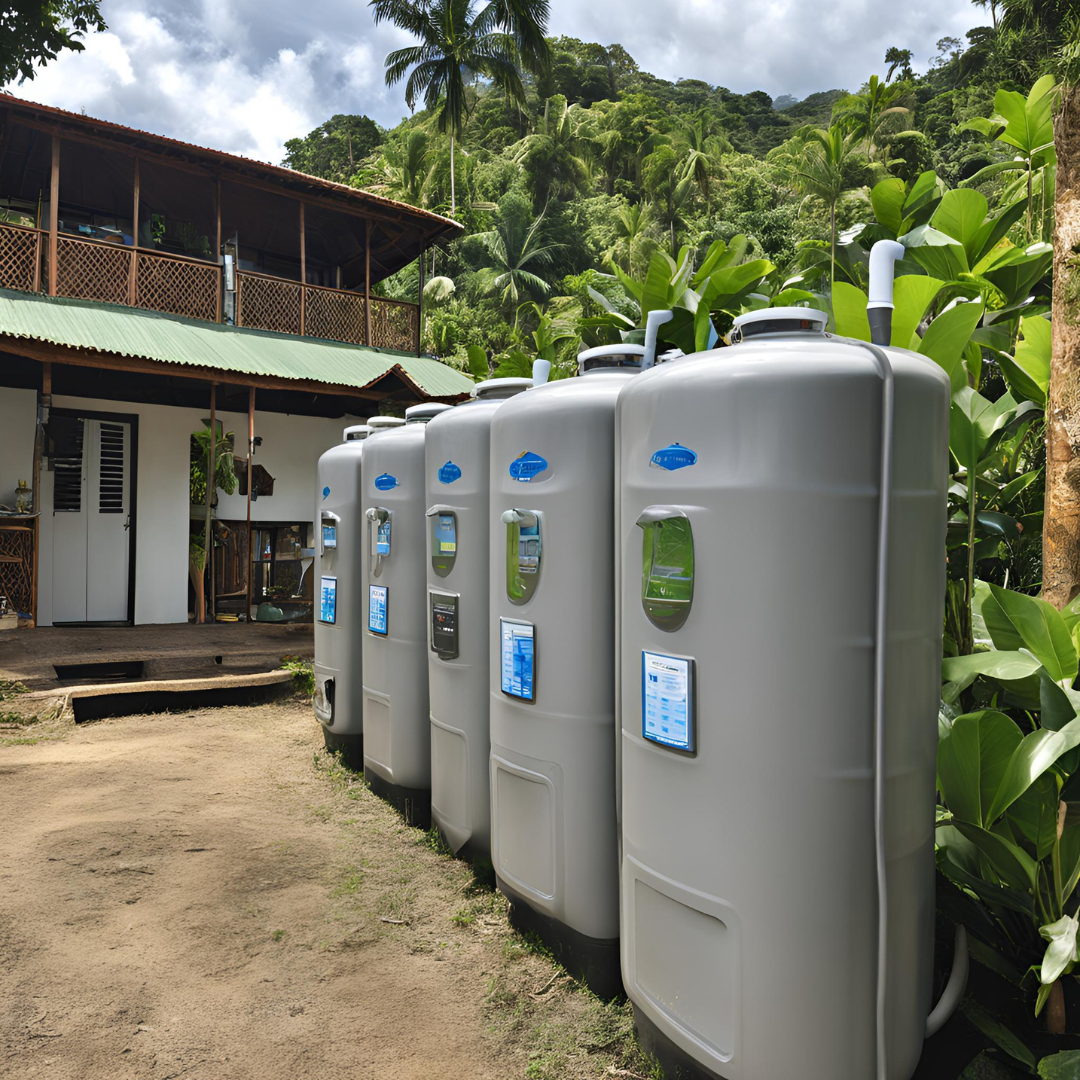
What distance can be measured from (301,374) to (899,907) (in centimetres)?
947

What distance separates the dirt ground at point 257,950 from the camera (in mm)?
2545

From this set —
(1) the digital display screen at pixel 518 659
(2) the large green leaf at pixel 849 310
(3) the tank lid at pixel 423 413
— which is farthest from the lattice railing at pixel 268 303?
(2) the large green leaf at pixel 849 310

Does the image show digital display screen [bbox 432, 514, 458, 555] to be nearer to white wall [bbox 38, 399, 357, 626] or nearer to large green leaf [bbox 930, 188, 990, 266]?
large green leaf [bbox 930, 188, 990, 266]

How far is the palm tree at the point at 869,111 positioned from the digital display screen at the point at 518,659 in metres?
32.6

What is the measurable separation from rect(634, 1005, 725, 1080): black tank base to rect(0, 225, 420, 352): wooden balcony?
1046 centimetres

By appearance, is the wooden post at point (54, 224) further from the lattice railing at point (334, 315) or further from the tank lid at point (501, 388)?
the tank lid at point (501, 388)

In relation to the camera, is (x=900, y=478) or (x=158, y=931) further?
(x=158, y=931)

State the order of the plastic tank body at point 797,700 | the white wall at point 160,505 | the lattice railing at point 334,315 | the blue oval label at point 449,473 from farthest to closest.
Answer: the lattice railing at point 334,315 → the white wall at point 160,505 → the blue oval label at point 449,473 → the plastic tank body at point 797,700

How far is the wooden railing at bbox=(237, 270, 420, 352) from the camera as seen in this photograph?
11.8 m

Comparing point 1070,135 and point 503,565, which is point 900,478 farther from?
point 1070,135

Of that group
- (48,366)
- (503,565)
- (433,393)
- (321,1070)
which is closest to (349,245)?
(433,393)

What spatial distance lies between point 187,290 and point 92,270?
1130 millimetres

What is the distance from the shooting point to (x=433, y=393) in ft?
36.9

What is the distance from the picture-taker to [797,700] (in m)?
2.02
